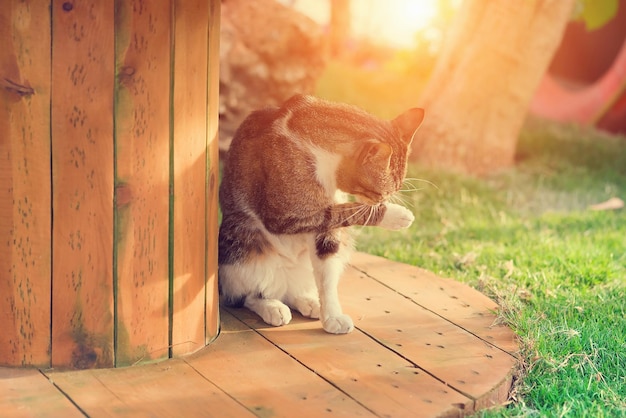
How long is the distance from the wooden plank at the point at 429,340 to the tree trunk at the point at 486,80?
2.71 m

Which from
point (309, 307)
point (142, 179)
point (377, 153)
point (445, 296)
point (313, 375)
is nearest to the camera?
point (142, 179)

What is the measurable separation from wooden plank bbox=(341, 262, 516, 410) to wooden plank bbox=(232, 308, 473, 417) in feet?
0.18

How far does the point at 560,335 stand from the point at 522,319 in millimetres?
149

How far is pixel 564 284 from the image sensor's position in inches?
145

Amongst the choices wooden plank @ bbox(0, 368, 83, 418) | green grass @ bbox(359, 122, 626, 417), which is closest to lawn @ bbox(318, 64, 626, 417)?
green grass @ bbox(359, 122, 626, 417)

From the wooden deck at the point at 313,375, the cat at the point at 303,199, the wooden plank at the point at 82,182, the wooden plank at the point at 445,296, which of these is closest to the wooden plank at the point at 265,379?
the wooden deck at the point at 313,375

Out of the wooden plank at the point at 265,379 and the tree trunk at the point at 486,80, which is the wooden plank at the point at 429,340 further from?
the tree trunk at the point at 486,80

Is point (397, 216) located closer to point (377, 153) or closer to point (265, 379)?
point (377, 153)

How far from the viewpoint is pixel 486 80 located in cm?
588

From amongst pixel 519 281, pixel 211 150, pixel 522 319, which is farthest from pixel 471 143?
pixel 211 150

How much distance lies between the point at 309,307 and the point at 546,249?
5.25 ft

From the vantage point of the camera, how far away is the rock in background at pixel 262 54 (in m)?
5.49

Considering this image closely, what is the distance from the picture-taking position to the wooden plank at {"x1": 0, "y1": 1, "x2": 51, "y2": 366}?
228cm

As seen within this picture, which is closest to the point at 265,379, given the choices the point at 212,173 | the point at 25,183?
the point at 212,173
